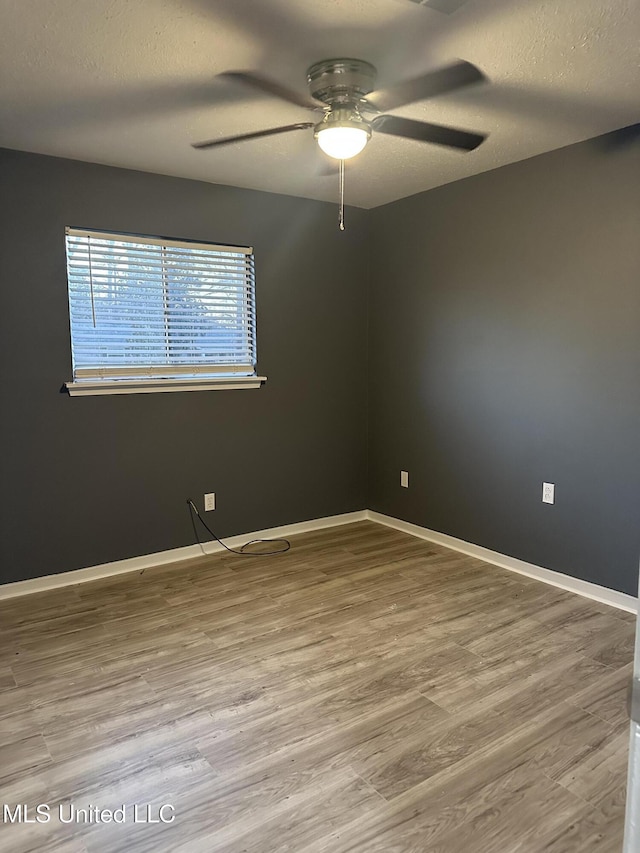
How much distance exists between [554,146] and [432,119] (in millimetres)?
791

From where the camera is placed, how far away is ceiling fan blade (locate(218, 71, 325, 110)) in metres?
2.15

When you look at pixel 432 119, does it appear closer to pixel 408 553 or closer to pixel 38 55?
pixel 38 55

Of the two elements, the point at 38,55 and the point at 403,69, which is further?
the point at 403,69

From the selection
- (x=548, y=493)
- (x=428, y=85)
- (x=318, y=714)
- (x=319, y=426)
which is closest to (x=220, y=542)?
(x=319, y=426)

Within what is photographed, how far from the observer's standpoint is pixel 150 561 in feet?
11.7

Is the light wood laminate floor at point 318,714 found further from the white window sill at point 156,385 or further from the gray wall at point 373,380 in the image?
the white window sill at point 156,385

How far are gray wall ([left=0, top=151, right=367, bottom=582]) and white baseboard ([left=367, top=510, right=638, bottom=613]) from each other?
49 centimetres

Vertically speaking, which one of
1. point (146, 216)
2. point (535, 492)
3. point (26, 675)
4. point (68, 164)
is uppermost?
point (68, 164)

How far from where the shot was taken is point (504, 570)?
137 inches

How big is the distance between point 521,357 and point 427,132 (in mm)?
1363

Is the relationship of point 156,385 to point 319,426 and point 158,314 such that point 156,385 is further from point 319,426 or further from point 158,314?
point 319,426

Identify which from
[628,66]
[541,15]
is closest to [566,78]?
[628,66]

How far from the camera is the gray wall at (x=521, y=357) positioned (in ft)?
9.57

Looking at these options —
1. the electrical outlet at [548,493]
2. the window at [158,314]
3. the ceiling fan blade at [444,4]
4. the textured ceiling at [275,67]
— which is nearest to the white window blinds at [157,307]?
the window at [158,314]
